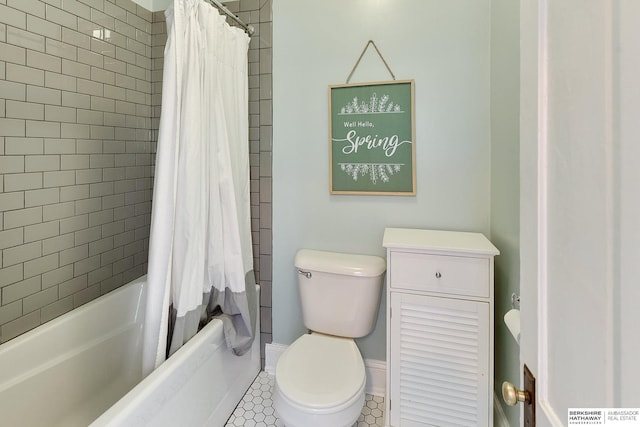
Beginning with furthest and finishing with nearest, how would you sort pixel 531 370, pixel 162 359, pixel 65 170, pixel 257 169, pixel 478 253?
pixel 257 169 < pixel 65 170 < pixel 478 253 < pixel 162 359 < pixel 531 370

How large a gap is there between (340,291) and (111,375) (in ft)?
4.13

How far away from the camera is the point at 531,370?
0.63 m

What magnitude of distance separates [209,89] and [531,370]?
5.06 ft

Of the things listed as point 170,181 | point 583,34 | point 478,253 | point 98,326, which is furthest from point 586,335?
point 98,326

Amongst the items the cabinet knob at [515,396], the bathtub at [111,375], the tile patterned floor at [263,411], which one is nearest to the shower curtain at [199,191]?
the bathtub at [111,375]

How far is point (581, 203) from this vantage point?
465 mm

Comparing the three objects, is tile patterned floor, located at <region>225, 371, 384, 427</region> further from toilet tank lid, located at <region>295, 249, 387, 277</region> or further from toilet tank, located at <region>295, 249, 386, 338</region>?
toilet tank lid, located at <region>295, 249, 387, 277</region>

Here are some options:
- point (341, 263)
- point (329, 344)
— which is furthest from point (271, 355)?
point (341, 263)

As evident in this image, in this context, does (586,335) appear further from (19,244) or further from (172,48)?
(19,244)

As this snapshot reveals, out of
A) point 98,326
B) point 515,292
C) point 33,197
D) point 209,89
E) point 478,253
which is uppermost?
point 209,89

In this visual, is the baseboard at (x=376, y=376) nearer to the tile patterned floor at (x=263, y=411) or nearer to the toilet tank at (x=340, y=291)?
the tile patterned floor at (x=263, y=411)

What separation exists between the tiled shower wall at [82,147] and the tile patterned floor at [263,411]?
0.31 metres

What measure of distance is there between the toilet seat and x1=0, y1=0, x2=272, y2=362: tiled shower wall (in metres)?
0.60

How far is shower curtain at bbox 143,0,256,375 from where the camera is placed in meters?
1.27
